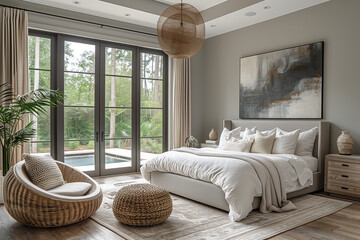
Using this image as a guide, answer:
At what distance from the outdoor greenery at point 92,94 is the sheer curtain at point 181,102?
0.99ft

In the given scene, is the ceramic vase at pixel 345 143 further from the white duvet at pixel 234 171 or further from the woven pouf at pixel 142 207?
the woven pouf at pixel 142 207

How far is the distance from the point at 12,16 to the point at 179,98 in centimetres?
317

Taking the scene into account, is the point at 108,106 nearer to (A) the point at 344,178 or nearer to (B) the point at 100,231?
(B) the point at 100,231

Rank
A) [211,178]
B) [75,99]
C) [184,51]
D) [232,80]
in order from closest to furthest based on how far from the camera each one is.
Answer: [184,51] < [211,178] < [75,99] < [232,80]

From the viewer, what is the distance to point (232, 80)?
235 inches

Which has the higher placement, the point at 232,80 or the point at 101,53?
the point at 101,53

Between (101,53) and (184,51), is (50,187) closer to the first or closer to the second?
(184,51)

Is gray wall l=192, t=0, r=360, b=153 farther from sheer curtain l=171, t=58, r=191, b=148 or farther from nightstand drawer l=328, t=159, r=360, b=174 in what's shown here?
nightstand drawer l=328, t=159, r=360, b=174

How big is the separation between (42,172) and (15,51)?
2.14 metres

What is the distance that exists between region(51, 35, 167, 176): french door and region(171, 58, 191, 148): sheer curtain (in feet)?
0.78

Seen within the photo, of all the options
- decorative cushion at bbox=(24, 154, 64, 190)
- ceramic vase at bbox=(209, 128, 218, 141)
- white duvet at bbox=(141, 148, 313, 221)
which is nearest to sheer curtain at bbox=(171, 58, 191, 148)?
ceramic vase at bbox=(209, 128, 218, 141)

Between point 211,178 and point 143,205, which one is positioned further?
point 211,178

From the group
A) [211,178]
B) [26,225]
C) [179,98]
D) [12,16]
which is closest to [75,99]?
[12,16]

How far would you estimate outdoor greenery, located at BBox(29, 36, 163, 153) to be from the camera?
4773 millimetres
